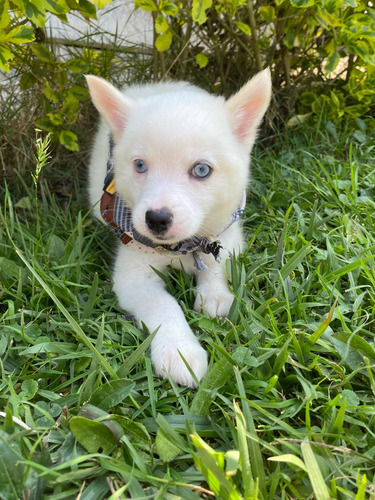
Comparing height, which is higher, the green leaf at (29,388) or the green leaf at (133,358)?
the green leaf at (133,358)

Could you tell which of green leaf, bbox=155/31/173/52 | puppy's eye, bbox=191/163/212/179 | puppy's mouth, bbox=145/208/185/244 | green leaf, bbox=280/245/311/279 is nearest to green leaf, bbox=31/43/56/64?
green leaf, bbox=155/31/173/52

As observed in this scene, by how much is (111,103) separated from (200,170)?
0.62 m

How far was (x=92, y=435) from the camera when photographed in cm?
146

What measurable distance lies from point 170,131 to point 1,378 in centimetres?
120

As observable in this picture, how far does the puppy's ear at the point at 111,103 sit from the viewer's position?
2.25 metres

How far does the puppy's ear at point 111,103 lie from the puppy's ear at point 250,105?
0.51m

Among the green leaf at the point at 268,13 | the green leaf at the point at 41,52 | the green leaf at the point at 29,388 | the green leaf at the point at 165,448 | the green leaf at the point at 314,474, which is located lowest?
the green leaf at the point at 29,388

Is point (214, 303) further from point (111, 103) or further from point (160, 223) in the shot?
point (111, 103)

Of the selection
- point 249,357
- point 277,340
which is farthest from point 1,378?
point 277,340

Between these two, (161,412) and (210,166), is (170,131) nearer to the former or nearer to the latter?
(210,166)

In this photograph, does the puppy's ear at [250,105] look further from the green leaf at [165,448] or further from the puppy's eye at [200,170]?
the green leaf at [165,448]

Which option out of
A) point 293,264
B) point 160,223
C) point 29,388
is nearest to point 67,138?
point 160,223

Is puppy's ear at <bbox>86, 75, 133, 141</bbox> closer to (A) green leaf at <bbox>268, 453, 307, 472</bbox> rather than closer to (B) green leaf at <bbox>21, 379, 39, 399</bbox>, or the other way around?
(B) green leaf at <bbox>21, 379, 39, 399</bbox>

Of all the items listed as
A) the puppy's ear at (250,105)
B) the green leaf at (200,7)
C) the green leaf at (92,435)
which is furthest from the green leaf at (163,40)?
the green leaf at (92,435)
